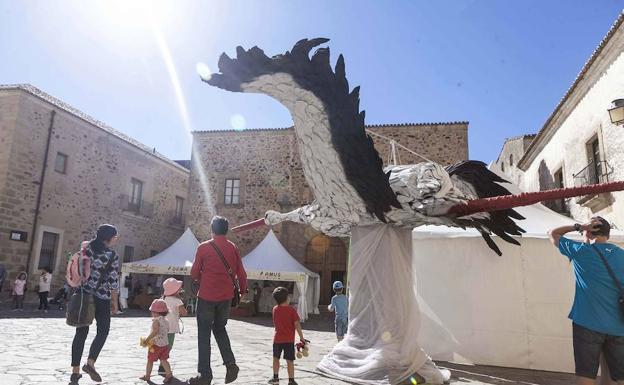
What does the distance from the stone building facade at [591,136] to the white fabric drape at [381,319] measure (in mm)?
6147

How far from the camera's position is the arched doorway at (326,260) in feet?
52.7

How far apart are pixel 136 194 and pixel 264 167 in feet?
20.1

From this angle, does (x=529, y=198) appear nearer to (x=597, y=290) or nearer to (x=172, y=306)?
(x=597, y=290)

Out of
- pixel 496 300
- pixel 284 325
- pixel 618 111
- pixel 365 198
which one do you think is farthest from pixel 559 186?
pixel 284 325

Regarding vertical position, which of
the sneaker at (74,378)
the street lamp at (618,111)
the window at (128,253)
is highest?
the street lamp at (618,111)

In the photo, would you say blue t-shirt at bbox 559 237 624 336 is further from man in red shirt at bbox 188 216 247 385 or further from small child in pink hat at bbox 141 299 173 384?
small child in pink hat at bbox 141 299 173 384

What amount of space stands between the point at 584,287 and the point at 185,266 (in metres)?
11.5

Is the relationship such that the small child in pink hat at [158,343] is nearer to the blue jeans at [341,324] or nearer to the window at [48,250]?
the blue jeans at [341,324]

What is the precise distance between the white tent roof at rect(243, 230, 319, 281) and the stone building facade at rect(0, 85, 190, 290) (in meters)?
6.78

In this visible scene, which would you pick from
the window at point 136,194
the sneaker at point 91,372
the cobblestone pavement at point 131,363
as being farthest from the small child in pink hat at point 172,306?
the window at point 136,194

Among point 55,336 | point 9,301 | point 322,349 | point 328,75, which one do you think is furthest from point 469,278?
point 9,301

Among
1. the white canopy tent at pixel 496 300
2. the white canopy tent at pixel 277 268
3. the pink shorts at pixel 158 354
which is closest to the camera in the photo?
the pink shorts at pixel 158 354

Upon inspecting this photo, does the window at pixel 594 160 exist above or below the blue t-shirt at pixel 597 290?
above

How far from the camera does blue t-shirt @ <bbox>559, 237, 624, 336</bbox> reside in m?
2.54
